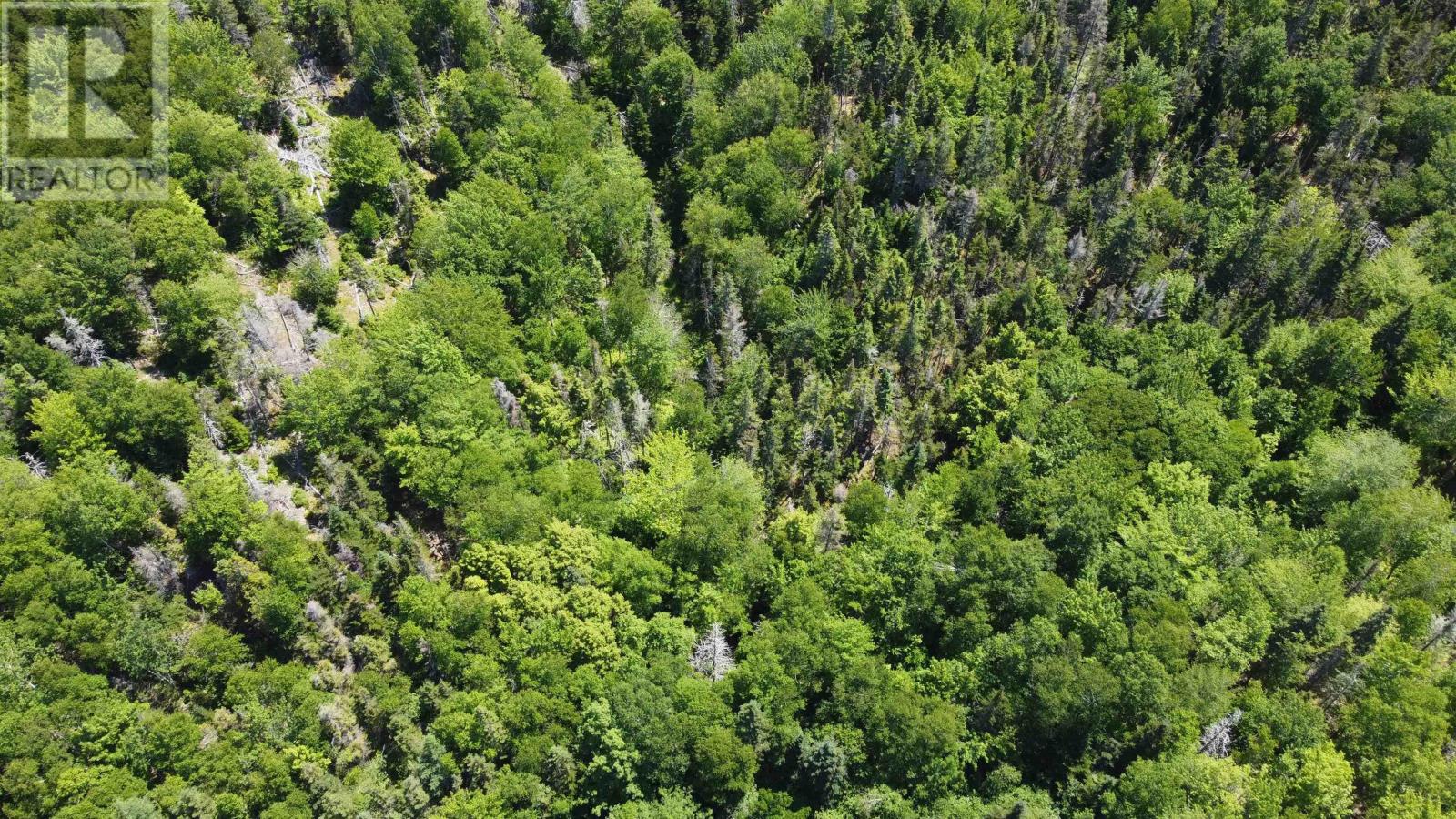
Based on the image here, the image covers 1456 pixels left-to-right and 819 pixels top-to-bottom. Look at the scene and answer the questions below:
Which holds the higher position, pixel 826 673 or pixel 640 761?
pixel 826 673

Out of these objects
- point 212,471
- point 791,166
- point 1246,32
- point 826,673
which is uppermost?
point 1246,32

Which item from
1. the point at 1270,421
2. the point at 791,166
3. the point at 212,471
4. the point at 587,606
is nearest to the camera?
the point at 587,606

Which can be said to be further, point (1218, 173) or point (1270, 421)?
point (1218, 173)

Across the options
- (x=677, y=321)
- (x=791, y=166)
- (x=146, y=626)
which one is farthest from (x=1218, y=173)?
(x=146, y=626)

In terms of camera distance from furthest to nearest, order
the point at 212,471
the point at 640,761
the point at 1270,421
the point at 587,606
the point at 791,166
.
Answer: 1. the point at 791,166
2. the point at 1270,421
3. the point at 212,471
4. the point at 587,606
5. the point at 640,761

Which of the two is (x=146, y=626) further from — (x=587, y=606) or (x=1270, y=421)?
(x=1270, y=421)

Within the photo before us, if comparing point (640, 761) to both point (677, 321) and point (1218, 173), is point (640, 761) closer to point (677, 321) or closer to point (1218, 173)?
point (677, 321)
